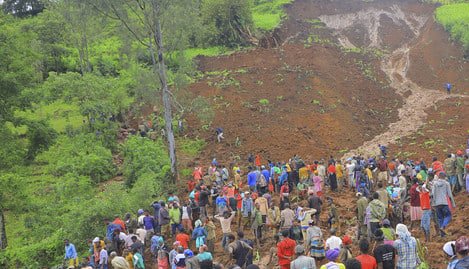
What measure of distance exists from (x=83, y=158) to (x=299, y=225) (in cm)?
1496

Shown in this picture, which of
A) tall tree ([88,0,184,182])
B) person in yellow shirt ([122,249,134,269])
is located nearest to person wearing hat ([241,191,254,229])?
person in yellow shirt ([122,249,134,269])

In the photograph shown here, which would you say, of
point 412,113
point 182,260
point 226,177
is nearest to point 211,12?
point 412,113

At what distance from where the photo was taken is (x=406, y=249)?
8.80 meters

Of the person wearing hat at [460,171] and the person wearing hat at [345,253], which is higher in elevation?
the person wearing hat at [345,253]

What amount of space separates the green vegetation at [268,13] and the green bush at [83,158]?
1055 inches

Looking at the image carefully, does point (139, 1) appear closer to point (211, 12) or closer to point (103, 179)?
point (103, 179)

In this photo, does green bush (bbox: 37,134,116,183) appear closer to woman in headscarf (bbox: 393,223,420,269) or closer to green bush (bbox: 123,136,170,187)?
green bush (bbox: 123,136,170,187)

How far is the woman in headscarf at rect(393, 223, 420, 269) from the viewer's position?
346 inches

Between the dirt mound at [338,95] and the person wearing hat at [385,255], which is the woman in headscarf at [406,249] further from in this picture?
the dirt mound at [338,95]

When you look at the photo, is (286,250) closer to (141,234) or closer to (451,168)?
(141,234)

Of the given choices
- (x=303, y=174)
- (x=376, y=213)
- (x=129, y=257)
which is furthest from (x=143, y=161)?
(x=376, y=213)

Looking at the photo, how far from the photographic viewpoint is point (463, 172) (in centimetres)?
1591

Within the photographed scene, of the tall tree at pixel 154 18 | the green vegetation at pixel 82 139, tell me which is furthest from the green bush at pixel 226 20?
the tall tree at pixel 154 18

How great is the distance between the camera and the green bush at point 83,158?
922 inches
